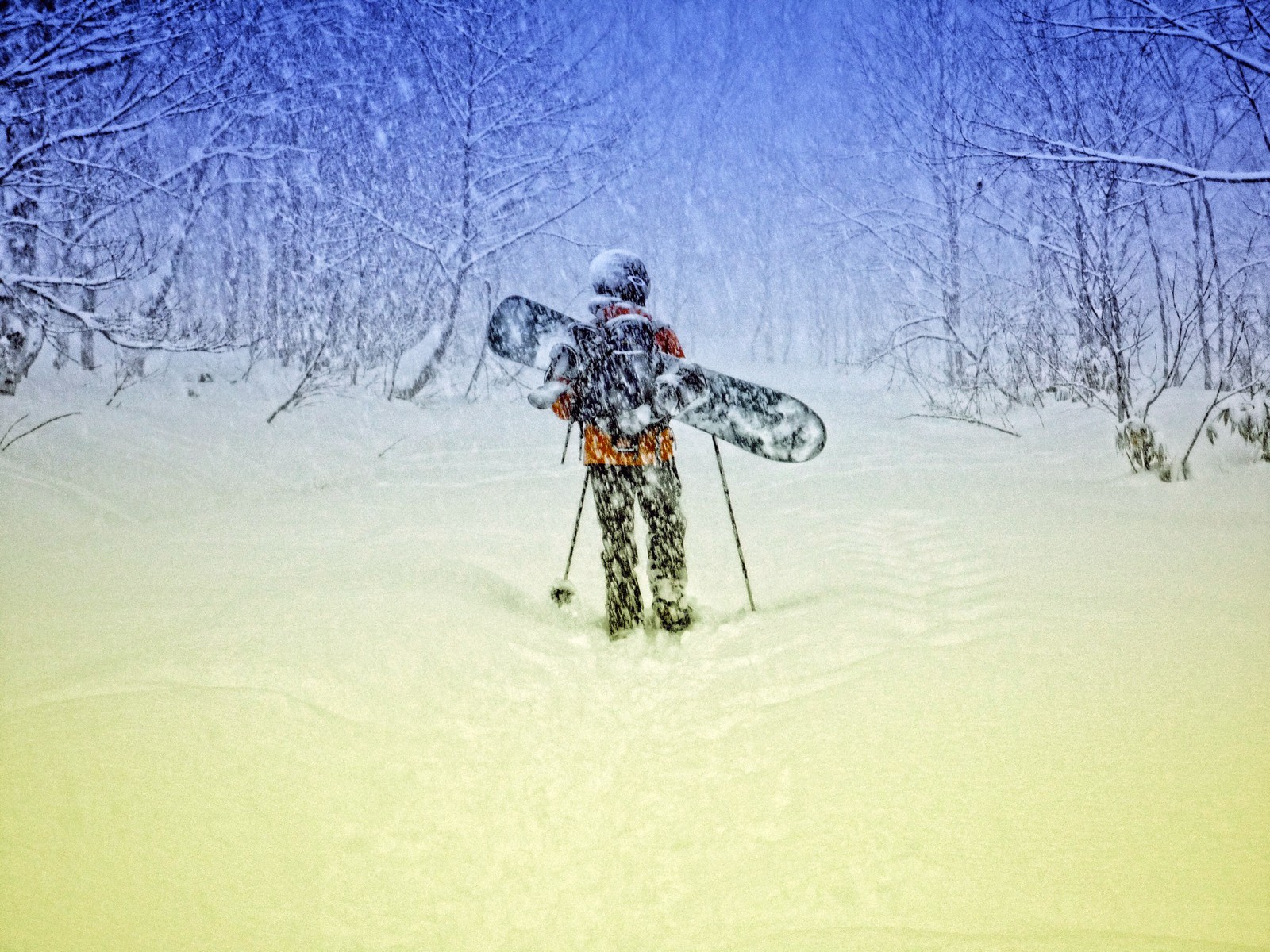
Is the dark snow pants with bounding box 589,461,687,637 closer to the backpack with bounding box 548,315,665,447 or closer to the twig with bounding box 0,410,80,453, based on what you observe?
the backpack with bounding box 548,315,665,447

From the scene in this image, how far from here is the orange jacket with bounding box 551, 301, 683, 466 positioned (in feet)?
9.36

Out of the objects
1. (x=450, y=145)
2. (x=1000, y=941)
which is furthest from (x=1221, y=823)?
(x=450, y=145)

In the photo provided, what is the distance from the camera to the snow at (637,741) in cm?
118

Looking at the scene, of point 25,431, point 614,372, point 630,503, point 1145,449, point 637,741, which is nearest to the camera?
point 637,741

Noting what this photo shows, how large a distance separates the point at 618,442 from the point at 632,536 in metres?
0.43

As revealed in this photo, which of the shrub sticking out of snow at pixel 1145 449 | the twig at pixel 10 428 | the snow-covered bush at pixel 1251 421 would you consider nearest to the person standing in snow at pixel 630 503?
the shrub sticking out of snow at pixel 1145 449

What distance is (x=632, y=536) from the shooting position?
2.95 meters

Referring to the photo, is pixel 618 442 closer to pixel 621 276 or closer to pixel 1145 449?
pixel 621 276

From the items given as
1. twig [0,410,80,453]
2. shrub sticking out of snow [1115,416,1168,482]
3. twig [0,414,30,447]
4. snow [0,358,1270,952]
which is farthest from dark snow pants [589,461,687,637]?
twig [0,414,30,447]

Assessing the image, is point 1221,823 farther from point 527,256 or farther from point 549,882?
point 527,256

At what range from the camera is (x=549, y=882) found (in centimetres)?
132

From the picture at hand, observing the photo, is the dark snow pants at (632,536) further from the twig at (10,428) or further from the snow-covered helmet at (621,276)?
the twig at (10,428)

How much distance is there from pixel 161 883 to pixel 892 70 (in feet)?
45.7

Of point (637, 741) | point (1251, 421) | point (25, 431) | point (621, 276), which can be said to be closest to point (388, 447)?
point (25, 431)
